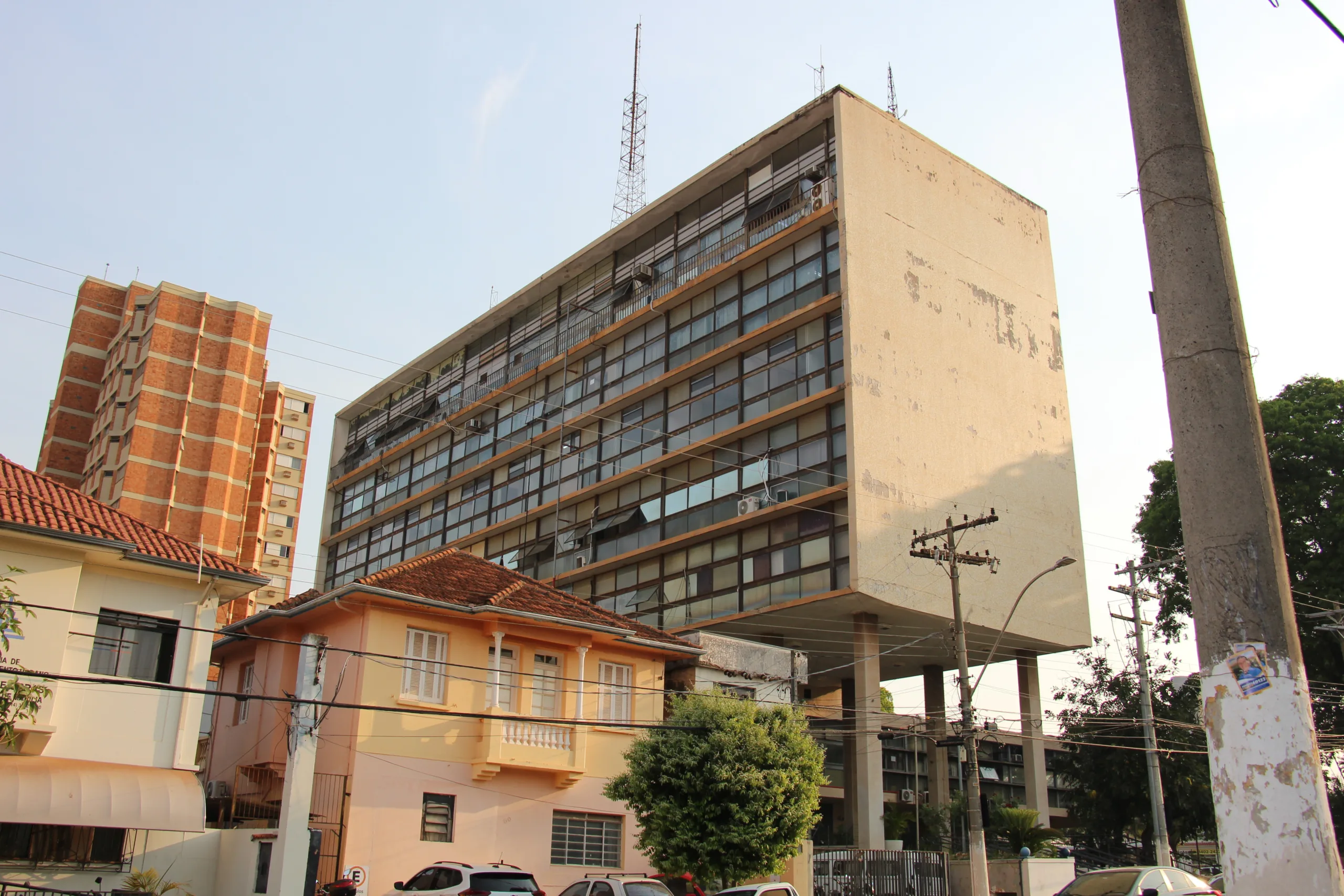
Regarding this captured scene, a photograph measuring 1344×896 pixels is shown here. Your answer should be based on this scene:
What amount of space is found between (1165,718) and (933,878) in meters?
14.7

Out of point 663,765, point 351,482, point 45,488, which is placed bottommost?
point 663,765

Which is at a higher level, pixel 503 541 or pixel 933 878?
pixel 503 541

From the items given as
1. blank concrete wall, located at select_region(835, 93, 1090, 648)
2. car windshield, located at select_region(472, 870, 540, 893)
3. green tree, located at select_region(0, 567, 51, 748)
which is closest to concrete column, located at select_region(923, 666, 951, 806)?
blank concrete wall, located at select_region(835, 93, 1090, 648)

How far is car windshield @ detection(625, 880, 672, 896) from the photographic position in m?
18.9

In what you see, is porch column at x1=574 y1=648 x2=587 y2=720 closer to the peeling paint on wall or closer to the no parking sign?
the no parking sign

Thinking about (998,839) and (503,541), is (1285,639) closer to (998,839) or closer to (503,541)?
(998,839)

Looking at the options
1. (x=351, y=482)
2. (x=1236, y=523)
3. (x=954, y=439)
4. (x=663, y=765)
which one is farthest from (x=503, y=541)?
(x=1236, y=523)

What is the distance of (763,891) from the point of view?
19125mm

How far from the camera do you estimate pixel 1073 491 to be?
150ft

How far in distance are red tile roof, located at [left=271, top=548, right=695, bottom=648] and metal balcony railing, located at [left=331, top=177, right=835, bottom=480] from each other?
1925 cm

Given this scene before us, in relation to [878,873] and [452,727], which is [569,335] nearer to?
[452,727]

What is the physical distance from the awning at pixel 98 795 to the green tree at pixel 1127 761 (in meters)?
Result: 26.9

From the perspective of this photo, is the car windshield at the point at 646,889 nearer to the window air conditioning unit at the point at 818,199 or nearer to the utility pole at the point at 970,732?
the utility pole at the point at 970,732

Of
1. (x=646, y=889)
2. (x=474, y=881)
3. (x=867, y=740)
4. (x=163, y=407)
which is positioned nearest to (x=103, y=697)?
(x=474, y=881)
